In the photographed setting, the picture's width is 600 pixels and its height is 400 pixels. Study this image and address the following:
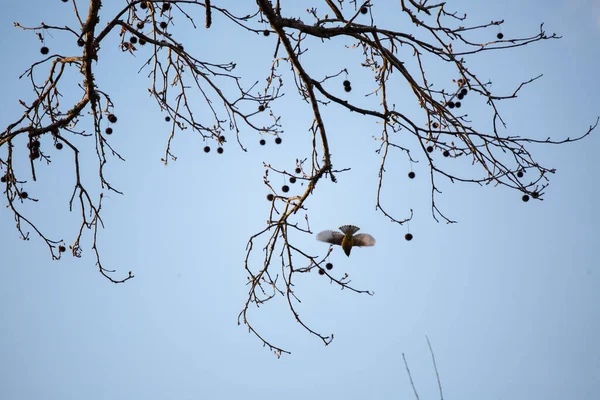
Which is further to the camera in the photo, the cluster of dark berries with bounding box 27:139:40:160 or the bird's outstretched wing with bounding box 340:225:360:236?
the bird's outstretched wing with bounding box 340:225:360:236

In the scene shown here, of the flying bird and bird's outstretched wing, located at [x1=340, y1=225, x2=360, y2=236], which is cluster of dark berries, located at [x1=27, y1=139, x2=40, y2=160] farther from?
bird's outstretched wing, located at [x1=340, y1=225, x2=360, y2=236]

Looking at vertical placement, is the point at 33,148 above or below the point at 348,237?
below

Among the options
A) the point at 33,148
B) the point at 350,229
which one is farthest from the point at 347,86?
the point at 33,148

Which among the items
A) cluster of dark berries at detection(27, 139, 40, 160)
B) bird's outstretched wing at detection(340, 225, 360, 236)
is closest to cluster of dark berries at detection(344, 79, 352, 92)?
bird's outstretched wing at detection(340, 225, 360, 236)

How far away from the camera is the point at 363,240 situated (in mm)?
4984

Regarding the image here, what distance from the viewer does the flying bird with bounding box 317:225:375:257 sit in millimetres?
4918

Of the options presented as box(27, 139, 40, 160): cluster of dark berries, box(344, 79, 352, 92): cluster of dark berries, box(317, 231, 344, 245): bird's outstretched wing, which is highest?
box(344, 79, 352, 92): cluster of dark berries

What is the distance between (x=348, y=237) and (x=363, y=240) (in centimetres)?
18

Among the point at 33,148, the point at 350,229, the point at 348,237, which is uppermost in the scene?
the point at 350,229

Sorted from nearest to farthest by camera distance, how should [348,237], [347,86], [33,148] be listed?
[33,148] → [347,86] → [348,237]

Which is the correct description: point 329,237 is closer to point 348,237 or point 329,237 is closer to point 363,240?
point 348,237

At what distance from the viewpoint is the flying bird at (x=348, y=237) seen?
492 cm

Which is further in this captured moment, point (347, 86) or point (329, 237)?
point (329, 237)

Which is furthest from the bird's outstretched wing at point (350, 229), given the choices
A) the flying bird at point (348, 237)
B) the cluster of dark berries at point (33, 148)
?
the cluster of dark berries at point (33, 148)
